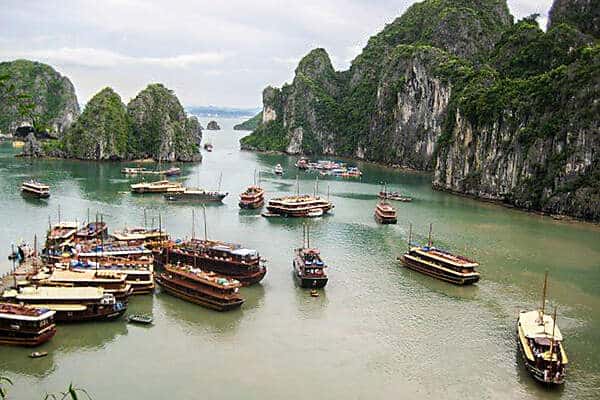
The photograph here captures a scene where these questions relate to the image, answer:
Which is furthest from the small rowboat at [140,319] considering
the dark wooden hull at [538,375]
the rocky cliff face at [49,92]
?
the rocky cliff face at [49,92]

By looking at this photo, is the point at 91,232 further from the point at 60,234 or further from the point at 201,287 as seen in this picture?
the point at 201,287

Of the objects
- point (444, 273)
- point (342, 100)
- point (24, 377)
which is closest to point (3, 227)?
point (24, 377)

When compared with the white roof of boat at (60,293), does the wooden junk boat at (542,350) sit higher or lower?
lower

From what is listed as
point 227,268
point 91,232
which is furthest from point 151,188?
point 227,268

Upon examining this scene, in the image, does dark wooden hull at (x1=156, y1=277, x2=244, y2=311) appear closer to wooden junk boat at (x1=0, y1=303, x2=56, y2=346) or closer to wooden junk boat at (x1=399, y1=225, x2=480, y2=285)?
wooden junk boat at (x1=0, y1=303, x2=56, y2=346)

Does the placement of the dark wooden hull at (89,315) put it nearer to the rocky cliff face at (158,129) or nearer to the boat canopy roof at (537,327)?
the boat canopy roof at (537,327)

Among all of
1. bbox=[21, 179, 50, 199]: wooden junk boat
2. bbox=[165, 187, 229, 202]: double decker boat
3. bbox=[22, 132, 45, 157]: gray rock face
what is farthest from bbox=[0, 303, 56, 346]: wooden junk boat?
bbox=[22, 132, 45, 157]: gray rock face
